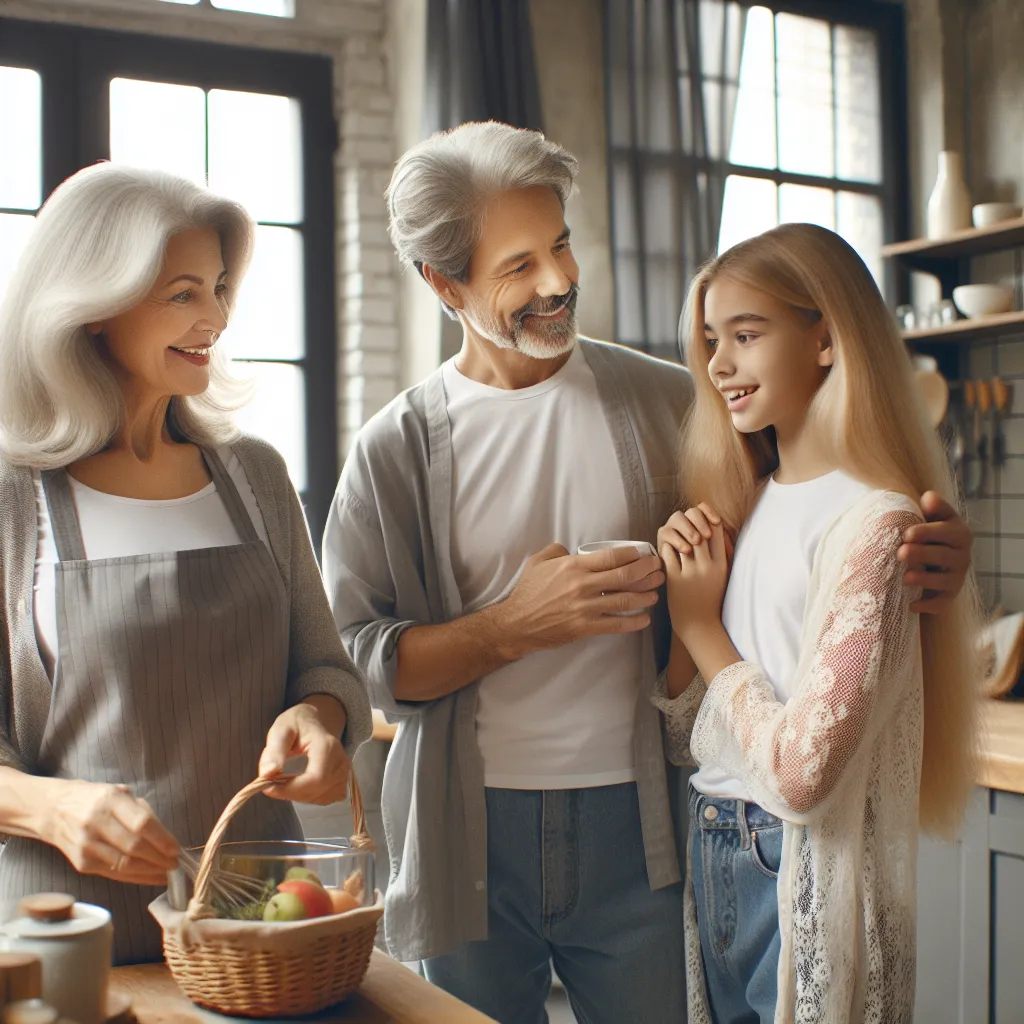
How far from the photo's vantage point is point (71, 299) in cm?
143

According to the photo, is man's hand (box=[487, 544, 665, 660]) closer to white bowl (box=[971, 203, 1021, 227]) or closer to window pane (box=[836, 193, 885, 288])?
white bowl (box=[971, 203, 1021, 227])

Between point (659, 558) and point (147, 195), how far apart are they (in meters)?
0.80

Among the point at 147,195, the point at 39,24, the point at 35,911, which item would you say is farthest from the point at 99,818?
the point at 39,24

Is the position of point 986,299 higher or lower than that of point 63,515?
higher

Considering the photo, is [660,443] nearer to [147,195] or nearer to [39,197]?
[147,195]

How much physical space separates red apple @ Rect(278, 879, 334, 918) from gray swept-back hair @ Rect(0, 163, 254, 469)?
59cm

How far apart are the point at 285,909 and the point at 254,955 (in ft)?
0.16

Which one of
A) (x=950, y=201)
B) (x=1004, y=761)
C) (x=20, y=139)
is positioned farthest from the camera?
(x=950, y=201)

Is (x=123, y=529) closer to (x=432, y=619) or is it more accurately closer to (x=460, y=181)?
(x=432, y=619)

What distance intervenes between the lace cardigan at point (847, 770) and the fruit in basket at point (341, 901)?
0.52 m

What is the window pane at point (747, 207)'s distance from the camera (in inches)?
170

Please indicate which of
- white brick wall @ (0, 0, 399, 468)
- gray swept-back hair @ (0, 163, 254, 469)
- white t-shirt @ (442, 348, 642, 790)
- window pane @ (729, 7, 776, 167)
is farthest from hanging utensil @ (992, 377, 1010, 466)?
gray swept-back hair @ (0, 163, 254, 469)

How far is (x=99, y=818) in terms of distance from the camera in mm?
1204

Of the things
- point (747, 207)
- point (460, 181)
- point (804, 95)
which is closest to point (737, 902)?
point (460, 181)
